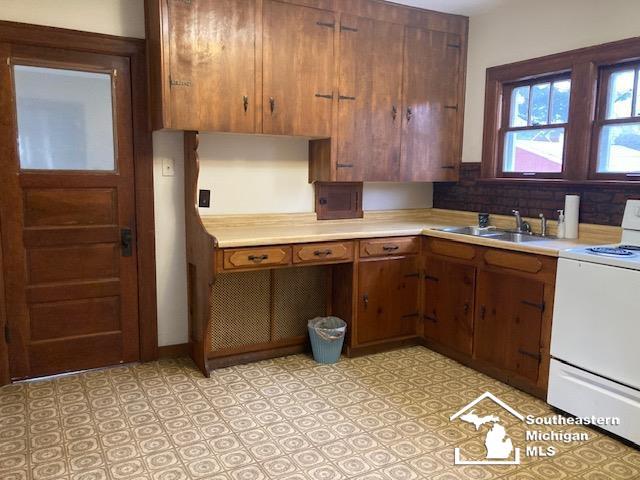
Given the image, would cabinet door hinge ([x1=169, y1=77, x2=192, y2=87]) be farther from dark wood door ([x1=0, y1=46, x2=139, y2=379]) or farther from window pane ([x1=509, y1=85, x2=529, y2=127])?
window pane ([x1=509, y1=85, x2=529, y2=127])

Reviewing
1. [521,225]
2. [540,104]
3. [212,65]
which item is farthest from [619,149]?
[212,65]

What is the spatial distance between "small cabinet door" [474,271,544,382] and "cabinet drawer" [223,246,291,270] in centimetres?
125

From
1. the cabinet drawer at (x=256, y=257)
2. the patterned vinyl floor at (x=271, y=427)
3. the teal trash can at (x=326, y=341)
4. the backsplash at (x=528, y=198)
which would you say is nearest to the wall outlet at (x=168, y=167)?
the cabinet drawer at (x=256, y=257)

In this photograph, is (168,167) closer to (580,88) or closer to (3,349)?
(3,349)

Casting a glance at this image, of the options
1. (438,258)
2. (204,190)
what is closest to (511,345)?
(438,258)

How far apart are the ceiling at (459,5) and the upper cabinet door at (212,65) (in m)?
1.22

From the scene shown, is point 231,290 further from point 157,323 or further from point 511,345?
point 511,345

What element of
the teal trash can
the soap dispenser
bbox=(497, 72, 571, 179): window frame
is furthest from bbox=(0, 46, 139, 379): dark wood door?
the soap dispenser

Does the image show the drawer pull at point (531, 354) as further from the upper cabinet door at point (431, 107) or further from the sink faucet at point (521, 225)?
the upper cabinet door at point (431, 107)

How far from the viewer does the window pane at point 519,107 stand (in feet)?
12.1

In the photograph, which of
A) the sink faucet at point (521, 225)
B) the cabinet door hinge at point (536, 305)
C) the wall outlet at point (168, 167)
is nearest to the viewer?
the cabinet door hinge at point (536, 305)

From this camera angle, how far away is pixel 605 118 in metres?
3.16

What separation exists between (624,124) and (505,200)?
0.93 m

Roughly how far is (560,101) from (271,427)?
277 cm
